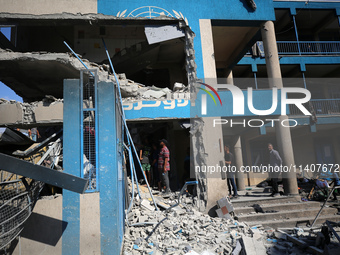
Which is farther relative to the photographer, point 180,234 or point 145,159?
point 145,159

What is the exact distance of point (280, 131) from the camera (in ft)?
30.2

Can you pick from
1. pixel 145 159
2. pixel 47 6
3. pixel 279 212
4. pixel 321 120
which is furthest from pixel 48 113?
pixel 321 120

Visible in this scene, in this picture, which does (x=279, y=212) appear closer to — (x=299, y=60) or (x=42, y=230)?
(x=42, y=230)

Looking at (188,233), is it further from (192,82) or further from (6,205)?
(192,82)

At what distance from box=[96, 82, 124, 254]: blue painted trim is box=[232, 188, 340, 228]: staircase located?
417cm

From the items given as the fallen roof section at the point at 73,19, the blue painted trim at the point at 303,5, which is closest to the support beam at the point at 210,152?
the fallen roof section at the point at 73,19

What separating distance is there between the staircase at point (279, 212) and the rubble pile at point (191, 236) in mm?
463

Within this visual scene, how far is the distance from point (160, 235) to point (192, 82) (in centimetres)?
525

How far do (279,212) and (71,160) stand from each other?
632 centimetres

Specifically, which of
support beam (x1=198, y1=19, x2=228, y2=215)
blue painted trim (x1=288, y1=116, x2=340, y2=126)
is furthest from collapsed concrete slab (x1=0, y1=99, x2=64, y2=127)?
blue painted trim (x1=288, y1=116, x2=340, y2=126)

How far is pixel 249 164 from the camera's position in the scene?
54.2ft

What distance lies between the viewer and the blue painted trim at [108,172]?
13.4 feet

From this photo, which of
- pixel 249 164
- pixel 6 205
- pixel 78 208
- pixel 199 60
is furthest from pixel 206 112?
pixel 249 164

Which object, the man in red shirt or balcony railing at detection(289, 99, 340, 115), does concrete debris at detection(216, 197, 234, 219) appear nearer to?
the man in red shirt
